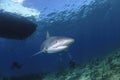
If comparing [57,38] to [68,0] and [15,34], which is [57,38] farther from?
[68,0]

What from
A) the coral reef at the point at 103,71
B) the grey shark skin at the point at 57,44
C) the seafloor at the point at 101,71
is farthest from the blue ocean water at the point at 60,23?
the grey shark skin at the point at 57,44

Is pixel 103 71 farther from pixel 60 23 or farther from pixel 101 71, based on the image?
pixel 60 23

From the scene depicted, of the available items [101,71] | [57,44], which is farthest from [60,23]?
[57,44]

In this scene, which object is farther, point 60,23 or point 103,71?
point 60,23

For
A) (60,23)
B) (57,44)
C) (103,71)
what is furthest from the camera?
(60,23)

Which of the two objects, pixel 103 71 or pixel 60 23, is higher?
pixel 60 23

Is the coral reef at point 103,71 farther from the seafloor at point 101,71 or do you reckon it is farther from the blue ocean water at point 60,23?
the blue ocean water at point 60,23

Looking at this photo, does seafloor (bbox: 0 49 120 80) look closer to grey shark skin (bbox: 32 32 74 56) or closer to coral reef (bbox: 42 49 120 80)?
coral reef (bbox: 42 49 120 80)

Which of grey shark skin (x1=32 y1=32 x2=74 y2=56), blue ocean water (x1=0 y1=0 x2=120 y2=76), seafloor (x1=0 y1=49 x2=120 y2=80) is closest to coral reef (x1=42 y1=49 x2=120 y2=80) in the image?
seafloor (x1=0 y1=49 x2=120 y2=80)

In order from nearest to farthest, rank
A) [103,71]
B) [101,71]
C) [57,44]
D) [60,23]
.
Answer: [57,44] → [103,71] → [101,71] → [60,23]

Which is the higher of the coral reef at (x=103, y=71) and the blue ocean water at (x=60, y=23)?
the blue ocean water at (x=60, y=23)

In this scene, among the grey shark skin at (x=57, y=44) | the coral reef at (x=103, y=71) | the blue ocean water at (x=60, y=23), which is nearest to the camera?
the grey shark skin at (x=57, y=44)

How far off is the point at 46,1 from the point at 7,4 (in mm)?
5992

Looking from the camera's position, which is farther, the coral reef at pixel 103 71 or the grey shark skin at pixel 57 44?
the coral reef at pixel 103 71
